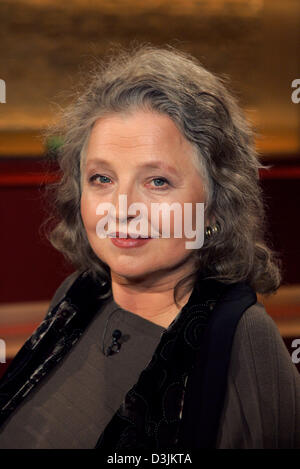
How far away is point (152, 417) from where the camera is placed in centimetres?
113

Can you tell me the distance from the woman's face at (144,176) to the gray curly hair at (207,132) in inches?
1.1

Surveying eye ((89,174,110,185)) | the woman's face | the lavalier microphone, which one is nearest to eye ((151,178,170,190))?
the woman's face

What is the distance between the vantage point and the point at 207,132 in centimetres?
122

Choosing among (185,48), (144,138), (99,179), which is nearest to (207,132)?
(144,138)

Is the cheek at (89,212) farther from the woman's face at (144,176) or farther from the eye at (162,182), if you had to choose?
the eye at (162,182)

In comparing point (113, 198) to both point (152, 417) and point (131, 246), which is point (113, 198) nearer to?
point (131, 246)

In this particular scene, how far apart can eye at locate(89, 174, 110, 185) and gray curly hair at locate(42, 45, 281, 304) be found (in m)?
0.12

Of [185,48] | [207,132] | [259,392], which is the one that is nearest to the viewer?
[259,392]

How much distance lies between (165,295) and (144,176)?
0.27 metres

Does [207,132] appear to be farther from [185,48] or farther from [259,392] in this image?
[185,48]

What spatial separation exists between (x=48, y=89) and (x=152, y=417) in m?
2.58

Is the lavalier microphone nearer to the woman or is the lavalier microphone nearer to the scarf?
the woman

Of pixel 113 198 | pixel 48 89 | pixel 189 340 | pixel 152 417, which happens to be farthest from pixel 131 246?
pixel 48 89

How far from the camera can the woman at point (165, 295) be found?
1.11 meters
